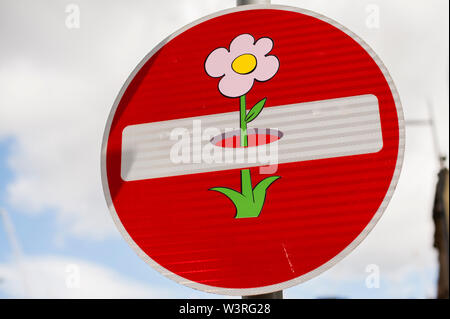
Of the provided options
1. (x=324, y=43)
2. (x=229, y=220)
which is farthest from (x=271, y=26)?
(x=229, y=220)

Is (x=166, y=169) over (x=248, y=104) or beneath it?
beneath

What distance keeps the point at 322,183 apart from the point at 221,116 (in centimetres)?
54

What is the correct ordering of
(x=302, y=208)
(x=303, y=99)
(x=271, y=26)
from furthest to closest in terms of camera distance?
1. (x=271, y=26)
2. (x=303, y=99)
3. (x=302, y=208)

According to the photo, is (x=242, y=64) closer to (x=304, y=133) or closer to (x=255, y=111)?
(x=255, y=111)

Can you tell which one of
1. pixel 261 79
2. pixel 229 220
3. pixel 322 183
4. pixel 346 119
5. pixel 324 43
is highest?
pixel 324 43

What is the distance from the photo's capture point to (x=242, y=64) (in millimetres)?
2217

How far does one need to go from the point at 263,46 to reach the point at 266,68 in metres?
0.12

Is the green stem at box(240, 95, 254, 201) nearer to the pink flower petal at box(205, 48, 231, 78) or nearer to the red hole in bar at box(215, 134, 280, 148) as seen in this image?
the red hole in bar at box(215, 134, 280, 148)

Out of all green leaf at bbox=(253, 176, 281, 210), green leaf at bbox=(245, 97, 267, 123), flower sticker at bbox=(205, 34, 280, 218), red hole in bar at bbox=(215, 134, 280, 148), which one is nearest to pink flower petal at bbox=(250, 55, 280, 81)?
flower sticker at bbox=(205, 34, 280, 218)

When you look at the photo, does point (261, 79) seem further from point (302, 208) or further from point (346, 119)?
point (302, 208)

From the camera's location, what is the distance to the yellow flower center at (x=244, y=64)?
2.20m

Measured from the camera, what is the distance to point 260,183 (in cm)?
202

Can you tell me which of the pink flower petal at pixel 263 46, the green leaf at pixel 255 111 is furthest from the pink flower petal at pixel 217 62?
the green leaf at pixel 255 111

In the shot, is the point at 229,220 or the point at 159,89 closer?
the point at 229,220
